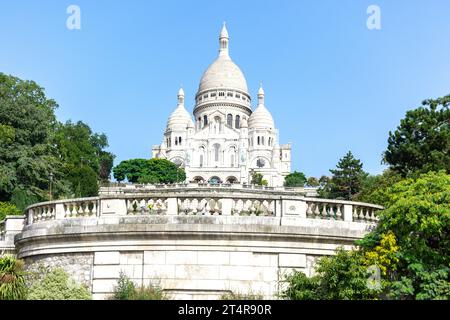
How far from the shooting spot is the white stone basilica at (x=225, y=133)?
17612 centimetres

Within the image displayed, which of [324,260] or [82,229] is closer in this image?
[324,260]

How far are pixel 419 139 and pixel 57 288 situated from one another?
28.2 m

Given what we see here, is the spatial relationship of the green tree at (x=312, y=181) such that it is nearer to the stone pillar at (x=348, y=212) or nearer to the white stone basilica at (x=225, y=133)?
the white stone basilica at (x=225, y=133)

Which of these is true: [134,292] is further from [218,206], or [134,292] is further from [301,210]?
[301,210]

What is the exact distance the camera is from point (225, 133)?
180m

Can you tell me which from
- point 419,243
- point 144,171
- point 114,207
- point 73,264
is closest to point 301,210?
point 419,243

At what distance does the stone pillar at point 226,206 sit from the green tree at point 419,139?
21.9m

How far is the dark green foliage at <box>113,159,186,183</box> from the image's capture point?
125500 mm

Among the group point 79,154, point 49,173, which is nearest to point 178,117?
point 79,154

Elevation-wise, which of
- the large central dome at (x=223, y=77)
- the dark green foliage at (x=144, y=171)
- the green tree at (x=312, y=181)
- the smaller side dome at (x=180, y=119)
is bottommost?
the green tree at (x=312, y=181)

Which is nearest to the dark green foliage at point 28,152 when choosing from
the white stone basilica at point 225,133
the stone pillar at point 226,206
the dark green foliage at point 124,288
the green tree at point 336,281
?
the dark green foliage at point 124,288
